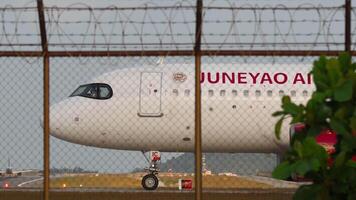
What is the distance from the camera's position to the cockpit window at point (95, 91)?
24.2 metres

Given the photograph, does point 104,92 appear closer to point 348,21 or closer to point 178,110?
point 178,110

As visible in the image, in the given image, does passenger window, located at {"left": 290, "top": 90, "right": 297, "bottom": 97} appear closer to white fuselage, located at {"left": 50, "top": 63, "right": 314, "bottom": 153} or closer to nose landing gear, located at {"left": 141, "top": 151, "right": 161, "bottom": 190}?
white fuselage, located at {"left": 50, "top": 63, "right": 314, "bottom": 153}

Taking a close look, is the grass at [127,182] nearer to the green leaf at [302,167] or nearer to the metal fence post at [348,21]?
the metal fence post at [348,21]

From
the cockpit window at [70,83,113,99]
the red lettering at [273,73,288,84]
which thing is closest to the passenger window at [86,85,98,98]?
the cockpit window at [70,83,113,99]

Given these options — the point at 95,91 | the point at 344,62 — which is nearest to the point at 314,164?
the point at 344,62

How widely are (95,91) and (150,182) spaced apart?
10.5 feet

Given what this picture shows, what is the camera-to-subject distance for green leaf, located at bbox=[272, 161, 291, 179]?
6141mm

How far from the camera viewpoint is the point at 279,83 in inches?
947

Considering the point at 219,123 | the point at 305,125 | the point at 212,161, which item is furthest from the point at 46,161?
the point at 212,161

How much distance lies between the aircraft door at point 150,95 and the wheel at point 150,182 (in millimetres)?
1750

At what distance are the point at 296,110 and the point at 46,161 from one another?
4.90 m

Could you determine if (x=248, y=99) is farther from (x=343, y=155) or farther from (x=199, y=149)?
(x=343, y=155)

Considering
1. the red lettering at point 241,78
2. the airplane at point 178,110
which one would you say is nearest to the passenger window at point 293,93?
the airplane at point 178,110

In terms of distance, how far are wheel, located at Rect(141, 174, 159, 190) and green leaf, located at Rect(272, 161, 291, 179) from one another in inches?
687
